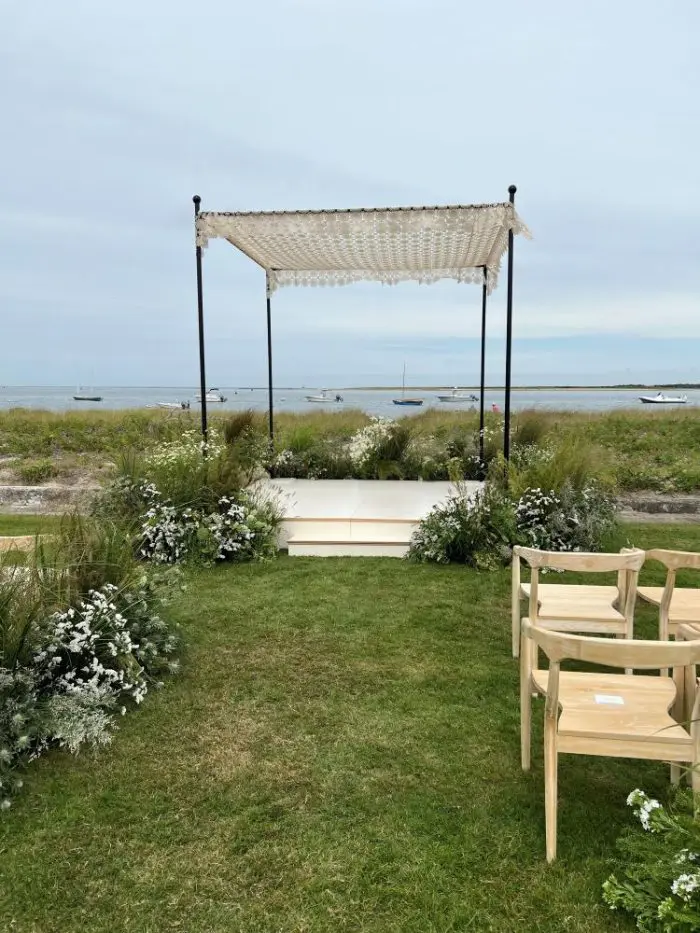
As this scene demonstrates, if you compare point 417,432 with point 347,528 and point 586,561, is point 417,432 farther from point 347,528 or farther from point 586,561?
point 586,561

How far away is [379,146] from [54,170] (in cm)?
556

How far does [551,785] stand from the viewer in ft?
6.19

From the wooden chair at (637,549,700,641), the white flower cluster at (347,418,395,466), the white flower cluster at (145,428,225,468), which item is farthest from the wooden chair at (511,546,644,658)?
the white flower cluster at (347,418,395,466)

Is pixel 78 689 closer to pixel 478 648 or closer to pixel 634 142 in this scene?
pixel 478 648

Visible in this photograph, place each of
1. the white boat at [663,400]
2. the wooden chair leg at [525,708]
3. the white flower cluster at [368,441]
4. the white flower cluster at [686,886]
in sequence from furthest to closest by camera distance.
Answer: the white boat at [663,400] < the white flower cluster at [368,441] < the wooden chair leg at [525,708] < the white flower cluster at [686,886]

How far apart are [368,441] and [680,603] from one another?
204 inches

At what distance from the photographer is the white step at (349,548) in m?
5.51

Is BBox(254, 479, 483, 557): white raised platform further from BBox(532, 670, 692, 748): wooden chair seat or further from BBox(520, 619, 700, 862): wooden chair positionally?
BBox(520, 619, 700, 862): wooden chair

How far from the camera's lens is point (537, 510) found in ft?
17.6

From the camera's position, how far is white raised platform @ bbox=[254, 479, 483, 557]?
18.1ft

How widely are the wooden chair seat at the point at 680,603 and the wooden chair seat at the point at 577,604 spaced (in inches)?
6.6

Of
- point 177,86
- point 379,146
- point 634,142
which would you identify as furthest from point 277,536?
point 634,142

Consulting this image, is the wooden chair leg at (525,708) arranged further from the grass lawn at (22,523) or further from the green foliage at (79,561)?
the grass lawn at (22,523)

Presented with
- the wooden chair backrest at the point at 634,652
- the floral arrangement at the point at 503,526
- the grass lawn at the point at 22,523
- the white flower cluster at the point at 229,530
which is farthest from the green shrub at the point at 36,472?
the wooden chair backrest at the point at 634,652
